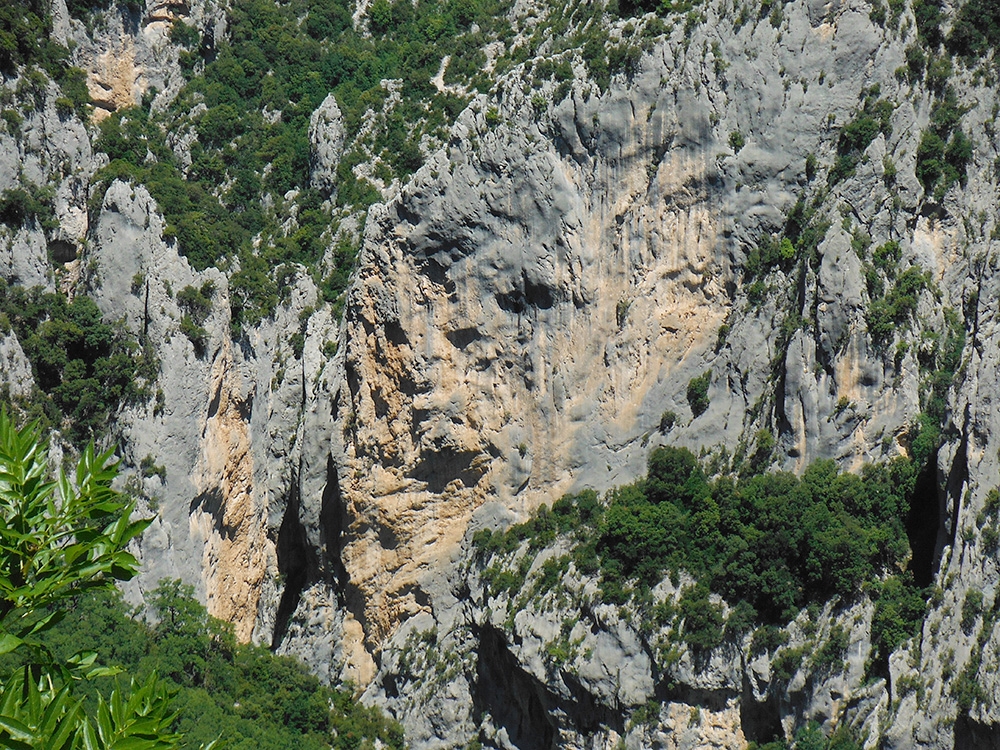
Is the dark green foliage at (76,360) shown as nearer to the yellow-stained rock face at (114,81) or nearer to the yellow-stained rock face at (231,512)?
the yellow-stained rock face at (231,512)

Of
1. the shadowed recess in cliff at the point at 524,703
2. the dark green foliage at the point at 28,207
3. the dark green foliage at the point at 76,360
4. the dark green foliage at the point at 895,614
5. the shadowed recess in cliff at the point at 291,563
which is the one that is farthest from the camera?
the shadowed recess in cliff at the point at 291,563

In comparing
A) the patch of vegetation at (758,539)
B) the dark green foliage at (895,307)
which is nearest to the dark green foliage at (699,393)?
the patch of vegetation at (758,539)

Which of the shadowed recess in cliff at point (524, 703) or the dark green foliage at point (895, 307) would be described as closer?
the dark green foliage at point (895, 307)

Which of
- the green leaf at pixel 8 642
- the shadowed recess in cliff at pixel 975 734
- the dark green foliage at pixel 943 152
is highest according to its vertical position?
the dark green foliage at pixel 943 152

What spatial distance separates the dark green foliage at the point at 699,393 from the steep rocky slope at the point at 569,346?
127 millimetres

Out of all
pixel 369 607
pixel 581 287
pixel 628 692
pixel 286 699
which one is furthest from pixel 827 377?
pixel 286 699

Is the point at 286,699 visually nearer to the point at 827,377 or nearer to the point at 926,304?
the point at 827,377

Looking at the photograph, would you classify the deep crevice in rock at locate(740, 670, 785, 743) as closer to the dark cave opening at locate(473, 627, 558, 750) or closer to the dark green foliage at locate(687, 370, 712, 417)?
the dark cave opening at locate(473, 627, 558, 750)

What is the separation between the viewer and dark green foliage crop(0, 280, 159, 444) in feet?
146

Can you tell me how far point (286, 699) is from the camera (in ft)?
143

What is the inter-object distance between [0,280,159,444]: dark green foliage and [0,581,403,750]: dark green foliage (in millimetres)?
6987

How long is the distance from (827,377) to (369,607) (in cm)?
1933

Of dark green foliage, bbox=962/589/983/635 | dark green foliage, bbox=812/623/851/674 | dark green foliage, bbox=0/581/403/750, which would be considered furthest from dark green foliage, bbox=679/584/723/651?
dark green foliage, bbox=0/581/403/750

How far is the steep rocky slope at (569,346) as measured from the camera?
38.9 metres
